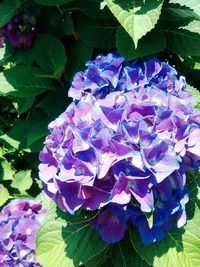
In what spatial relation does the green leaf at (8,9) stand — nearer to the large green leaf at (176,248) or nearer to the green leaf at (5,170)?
the green leaf at (5,170)

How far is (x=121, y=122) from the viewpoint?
4.83 ft

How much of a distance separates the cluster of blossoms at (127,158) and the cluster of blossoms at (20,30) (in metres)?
0.61

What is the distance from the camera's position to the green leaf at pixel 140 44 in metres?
1.83

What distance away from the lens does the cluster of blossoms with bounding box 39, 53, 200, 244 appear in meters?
1.41

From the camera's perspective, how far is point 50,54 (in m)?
2.12

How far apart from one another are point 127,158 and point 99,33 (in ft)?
2.50

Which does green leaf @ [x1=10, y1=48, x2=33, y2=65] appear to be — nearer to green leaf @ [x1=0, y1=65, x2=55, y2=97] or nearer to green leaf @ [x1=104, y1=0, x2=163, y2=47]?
green leaf @ [x1=0, y1=65, x2=55, y2=97]

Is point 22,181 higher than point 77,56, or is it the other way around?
point 77,56

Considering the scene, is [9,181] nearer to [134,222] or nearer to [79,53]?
[79,53]

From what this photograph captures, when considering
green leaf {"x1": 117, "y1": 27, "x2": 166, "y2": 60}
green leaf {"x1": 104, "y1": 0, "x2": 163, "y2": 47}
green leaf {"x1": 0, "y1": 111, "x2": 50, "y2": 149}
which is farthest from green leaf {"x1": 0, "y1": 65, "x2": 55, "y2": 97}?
green leaf {"x1": 104, "y1": 0, "x2": 163, "y2": 47}

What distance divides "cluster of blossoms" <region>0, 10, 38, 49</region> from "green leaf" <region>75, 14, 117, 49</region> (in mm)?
217

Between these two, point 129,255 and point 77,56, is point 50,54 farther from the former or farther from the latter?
point 129,255

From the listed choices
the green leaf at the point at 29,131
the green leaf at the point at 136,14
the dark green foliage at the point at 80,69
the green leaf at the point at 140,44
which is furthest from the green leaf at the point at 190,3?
the green leaf at the point at 29,131

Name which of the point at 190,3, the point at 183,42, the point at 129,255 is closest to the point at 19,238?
the point at 129,255
